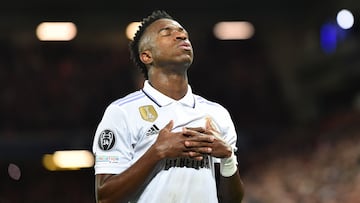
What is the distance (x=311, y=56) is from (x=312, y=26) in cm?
60

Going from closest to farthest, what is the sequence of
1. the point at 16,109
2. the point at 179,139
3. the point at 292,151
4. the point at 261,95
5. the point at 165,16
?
the point at 179,139
the point at 165,16
the point at 292,151
the point at 16,109
the point at 261,95

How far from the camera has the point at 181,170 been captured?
3367 millimetres

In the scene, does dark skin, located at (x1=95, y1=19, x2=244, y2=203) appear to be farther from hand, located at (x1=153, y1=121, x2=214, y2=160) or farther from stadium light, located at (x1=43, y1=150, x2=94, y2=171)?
stadium light, located at (x1=43, y1=150, x2=94, y2=171)

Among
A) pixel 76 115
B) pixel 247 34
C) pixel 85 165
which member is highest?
pixel 247 34

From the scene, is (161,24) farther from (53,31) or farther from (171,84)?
(53,31)

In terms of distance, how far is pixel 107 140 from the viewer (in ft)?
11.1

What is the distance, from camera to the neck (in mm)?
3584

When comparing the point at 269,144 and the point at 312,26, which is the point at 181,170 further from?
the point at 312,26

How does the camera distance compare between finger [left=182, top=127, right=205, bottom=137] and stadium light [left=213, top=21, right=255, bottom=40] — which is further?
stadium light [left=213, top=21, right=255, bottom=40]

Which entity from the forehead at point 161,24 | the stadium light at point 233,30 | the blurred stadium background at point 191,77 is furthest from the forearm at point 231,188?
the stadium light at point 233,30

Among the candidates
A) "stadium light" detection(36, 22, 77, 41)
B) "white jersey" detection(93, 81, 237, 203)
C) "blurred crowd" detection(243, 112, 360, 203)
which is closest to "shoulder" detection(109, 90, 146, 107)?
"white jersey" detection(93, 81, 237, 203)

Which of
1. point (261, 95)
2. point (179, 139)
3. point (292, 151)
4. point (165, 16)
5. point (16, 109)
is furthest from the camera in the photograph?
point (261, 95)

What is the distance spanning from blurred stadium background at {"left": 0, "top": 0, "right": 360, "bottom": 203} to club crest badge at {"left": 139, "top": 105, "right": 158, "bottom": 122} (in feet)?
36.2

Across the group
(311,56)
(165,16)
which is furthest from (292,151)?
(165,16)
